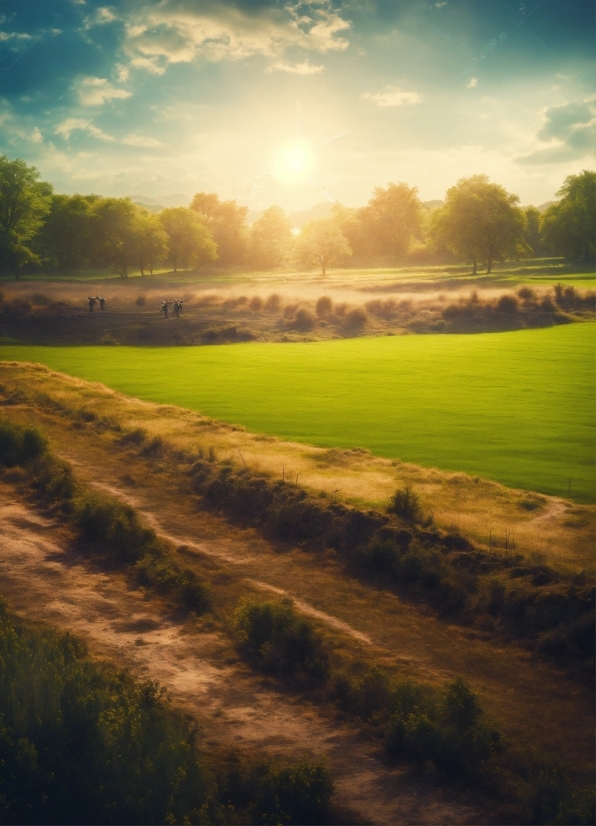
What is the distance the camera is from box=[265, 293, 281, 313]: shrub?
58.5 meters

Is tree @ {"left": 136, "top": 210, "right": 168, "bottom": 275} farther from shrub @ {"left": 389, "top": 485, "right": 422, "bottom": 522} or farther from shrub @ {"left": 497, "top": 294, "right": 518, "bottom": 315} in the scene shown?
shrub @ {"left": 389, "top": 485, "right": 422, "bottom": 522}

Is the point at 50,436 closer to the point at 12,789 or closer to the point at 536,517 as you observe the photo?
the point at 536,517

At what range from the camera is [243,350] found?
1837 inches

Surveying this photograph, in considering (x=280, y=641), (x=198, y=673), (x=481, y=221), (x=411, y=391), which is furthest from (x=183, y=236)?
(x=198, y=673)

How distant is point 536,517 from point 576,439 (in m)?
7.13

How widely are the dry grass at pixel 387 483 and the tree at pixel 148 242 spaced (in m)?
59.9

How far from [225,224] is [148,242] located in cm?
3997

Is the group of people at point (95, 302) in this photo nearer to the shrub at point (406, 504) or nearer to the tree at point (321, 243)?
the shrub at point (406, 504)

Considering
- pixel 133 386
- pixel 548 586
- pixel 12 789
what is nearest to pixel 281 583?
pixel 548 586

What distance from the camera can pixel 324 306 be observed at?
57.3m

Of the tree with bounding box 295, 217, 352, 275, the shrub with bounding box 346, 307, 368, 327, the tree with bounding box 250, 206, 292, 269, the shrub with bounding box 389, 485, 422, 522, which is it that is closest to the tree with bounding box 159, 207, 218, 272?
the tree with bounding box 295, 217, 352, 275

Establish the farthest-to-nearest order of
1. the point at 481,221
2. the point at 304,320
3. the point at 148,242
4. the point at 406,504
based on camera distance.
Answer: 1. the point at 481,221
2. the point at 148,242
3. the point at 304,320
4. the point at 406,504

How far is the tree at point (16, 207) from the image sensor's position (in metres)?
62.7

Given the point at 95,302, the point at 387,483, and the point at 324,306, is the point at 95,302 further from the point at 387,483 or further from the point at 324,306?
the point at 387,483
